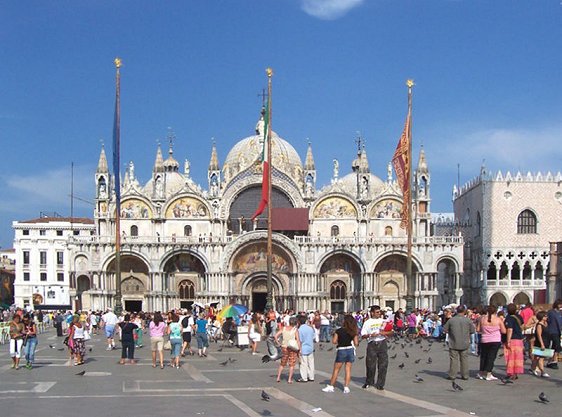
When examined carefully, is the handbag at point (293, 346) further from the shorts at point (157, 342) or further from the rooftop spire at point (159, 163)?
the rooftop spire at point (159, 163)

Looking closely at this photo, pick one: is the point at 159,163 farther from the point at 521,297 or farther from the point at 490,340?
the point at 490,340

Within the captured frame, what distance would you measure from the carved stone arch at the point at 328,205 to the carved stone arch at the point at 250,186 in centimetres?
112

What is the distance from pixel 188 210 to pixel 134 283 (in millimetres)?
7193

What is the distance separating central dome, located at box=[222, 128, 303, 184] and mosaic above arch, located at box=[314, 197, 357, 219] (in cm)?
301

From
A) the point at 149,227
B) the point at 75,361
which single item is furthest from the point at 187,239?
the point at 75,361

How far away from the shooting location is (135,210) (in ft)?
225

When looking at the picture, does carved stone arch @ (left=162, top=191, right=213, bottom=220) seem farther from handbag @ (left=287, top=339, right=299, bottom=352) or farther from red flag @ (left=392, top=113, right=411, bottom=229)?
handbag @ (left=287, top=339, right=299, bottom=352)

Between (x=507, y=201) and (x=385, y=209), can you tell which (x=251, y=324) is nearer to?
(x=385, y=209)

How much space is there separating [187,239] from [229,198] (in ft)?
16.2

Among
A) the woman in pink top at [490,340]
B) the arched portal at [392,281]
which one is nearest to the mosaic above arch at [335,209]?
the arched portal at [392,281]

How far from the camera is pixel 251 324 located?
3156 centimetres

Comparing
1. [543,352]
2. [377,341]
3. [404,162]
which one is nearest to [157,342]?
[377,341]

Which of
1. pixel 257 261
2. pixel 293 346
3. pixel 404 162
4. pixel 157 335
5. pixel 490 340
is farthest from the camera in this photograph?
pixel 257 261

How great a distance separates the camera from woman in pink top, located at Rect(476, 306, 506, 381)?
19.5 m
